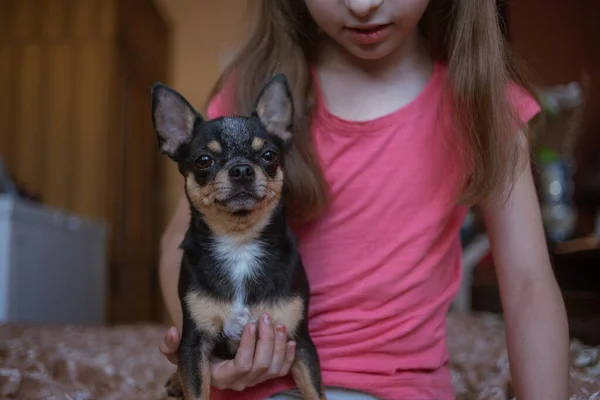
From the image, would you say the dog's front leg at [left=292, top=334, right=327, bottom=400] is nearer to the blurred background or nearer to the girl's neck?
the girl's neck

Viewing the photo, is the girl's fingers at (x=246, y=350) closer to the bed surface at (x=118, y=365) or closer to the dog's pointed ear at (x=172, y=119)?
the dog's pointed ear at (x=172, y=119)

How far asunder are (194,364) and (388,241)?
367 millimetres

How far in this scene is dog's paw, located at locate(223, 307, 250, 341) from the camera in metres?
0.87

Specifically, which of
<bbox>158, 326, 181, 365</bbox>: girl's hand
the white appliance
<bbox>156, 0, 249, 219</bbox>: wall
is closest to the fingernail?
<bbox>158, 326, 181, 365</bbox>: girl's hand

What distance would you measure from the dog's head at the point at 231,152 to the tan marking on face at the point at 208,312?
0.37 feet

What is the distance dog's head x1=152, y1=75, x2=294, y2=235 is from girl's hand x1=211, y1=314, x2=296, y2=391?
0.52 feet

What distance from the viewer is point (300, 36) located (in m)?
1.14

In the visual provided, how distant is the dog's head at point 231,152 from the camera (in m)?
0.91

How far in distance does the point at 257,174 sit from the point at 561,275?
863mm

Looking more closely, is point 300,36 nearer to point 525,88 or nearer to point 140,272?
point 525,88

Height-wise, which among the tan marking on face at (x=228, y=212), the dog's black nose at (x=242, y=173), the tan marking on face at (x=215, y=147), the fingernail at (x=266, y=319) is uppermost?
the tan marking on face at (x=215, y=147)

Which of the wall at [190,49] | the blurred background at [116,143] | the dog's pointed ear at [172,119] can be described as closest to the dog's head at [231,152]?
the dog's pointed ear at [172,119]

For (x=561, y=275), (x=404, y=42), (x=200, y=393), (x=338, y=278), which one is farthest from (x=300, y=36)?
(x=561, y=275)

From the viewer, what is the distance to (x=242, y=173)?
0.90m
